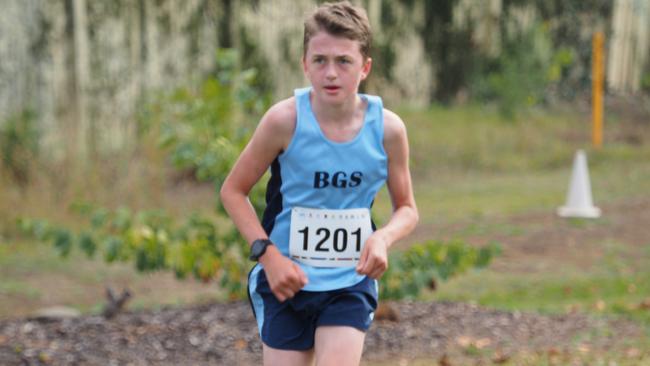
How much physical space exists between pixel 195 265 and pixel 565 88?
14120 mm

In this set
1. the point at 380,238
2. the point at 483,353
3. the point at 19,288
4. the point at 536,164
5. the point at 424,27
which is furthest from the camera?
the point at 424,27

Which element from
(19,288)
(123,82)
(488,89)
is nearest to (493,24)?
(488,89)

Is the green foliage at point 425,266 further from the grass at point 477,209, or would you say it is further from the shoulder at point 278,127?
the shoulder at point 278,127

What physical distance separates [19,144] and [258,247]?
28.2ft

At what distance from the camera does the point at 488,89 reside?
18672 millimetres

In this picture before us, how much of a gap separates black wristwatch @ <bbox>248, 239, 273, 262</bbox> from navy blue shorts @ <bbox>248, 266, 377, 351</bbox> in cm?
19

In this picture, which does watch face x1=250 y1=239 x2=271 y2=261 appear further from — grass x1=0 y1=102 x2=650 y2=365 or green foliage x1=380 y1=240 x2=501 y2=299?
green foliage x1=380 y1=240 x2=501 y2=299

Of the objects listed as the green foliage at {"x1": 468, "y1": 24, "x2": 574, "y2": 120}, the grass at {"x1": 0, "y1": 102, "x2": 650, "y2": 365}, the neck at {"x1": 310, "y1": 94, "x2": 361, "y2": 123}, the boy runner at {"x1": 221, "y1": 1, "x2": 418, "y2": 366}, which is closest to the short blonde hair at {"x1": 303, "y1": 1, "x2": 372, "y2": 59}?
the boy runner at {"x1": 221, "y1": 1, "x2": 418, "y2": 366}

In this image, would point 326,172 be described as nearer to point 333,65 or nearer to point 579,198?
point 333,65

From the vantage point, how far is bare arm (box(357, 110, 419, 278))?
11.5 feet

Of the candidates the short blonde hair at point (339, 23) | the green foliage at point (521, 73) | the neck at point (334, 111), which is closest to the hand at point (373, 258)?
the neck at point (334, 111)

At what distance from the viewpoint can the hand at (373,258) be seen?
11.4 ft

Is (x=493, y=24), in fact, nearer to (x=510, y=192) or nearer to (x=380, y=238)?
(x=510, y=192)

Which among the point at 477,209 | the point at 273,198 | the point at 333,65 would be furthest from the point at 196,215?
the point at 477,209
